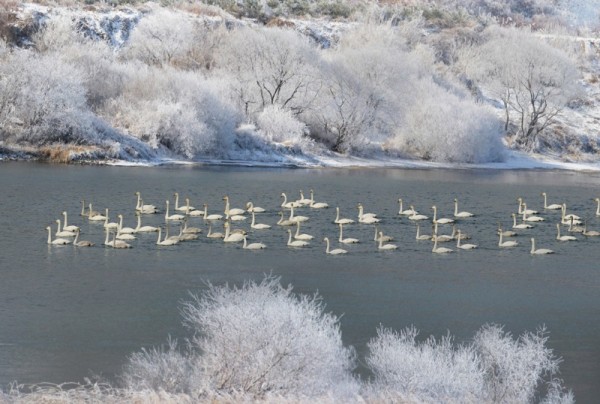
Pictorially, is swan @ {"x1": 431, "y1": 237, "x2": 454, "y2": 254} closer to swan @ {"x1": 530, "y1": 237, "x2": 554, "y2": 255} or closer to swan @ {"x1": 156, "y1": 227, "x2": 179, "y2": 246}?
swan @ {"x1": 530, "y1": 237, "x2": 554, "y2": 255}

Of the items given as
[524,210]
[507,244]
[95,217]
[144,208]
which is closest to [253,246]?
[95,217]

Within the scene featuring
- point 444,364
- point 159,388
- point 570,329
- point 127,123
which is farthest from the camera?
point 127,123

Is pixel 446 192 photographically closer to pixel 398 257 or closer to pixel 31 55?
pixel 398 257

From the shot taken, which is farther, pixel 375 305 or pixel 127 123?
pixel 127 123

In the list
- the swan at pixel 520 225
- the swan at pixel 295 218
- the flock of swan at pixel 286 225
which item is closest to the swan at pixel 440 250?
the flock of swan at pixel 286 225

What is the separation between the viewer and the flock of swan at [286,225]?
3716 cm

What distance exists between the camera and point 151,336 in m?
24.2

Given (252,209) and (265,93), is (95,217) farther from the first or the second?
(265,93)

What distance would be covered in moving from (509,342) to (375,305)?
253 inches

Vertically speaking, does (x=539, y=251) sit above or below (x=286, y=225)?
above

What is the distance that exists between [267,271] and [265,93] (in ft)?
157

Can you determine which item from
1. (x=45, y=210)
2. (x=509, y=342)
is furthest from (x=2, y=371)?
(x=45, y=210)

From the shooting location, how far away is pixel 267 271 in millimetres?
32719

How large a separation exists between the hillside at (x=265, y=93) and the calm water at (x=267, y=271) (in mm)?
14588
